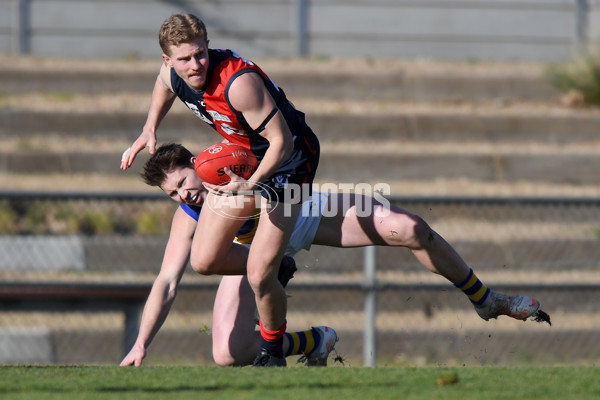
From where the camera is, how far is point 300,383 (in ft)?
11.5

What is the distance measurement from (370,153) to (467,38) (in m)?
4.58

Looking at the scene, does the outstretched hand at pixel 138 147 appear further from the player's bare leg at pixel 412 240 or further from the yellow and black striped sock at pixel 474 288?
the yellow and black striped sock at pixel 474 288

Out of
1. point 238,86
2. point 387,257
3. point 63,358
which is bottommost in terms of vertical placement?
point 63,358

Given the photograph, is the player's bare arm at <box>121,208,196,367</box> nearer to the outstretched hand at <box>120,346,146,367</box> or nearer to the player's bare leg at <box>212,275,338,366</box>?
the outstretched hand at <box>120,346,146,367</box>

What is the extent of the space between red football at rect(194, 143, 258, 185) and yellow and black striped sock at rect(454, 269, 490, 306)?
4.31ft

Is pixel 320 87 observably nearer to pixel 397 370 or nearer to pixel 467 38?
pixel 467 38

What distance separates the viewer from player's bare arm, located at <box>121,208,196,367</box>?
4.51 metres

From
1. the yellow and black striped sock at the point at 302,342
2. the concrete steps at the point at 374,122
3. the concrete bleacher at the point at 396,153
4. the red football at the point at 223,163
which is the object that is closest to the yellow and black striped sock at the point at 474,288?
the yellow and black striped sock at the point at 302,342

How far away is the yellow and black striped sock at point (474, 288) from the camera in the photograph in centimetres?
450

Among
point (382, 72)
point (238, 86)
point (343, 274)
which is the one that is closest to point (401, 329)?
point (343, 274)

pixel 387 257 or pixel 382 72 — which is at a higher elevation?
pixel 382 72

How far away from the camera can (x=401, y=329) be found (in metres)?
7.72

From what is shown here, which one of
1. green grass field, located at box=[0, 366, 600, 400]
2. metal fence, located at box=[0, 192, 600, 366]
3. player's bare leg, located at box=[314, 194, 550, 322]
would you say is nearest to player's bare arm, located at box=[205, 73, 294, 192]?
player's bare leg, located at box=[314, 194, 550, 322]

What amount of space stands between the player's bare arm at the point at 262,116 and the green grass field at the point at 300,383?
905 millimetres
